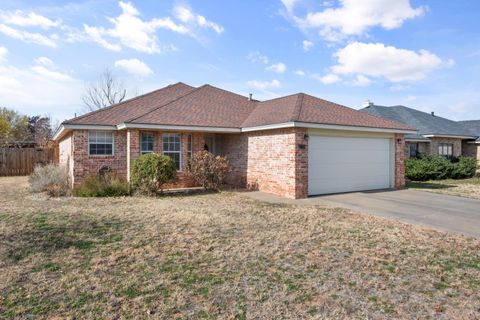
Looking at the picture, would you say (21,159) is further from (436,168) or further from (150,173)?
(436,168)

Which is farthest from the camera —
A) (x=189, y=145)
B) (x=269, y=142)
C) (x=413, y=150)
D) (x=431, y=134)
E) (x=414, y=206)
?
(x=413, y=150)

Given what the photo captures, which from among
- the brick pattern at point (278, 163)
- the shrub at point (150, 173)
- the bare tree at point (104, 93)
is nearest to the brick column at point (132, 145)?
the shrub at point (150, 173)

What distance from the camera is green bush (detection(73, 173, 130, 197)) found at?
11805mm

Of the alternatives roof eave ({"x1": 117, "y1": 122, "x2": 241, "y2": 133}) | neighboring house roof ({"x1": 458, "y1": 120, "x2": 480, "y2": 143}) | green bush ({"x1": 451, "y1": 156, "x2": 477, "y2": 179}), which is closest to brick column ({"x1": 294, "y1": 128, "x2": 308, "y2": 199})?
roof eave ({"x1": 117, "y1": 122, "x2": 241, "y2": 133})

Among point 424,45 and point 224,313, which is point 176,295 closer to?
A: point 224,313

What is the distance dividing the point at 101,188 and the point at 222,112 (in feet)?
21.8

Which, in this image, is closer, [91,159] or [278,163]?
[278,163]

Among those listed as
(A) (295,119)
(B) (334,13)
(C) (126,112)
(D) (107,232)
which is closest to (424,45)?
(B) (334,13)

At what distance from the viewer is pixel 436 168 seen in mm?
19391

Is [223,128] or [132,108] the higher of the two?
[132,108]

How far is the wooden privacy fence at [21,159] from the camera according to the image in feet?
72.7

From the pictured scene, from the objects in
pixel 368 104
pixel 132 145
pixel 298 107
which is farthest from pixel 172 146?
pixel 368 104

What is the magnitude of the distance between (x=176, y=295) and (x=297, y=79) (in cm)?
1822

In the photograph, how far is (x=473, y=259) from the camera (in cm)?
533
